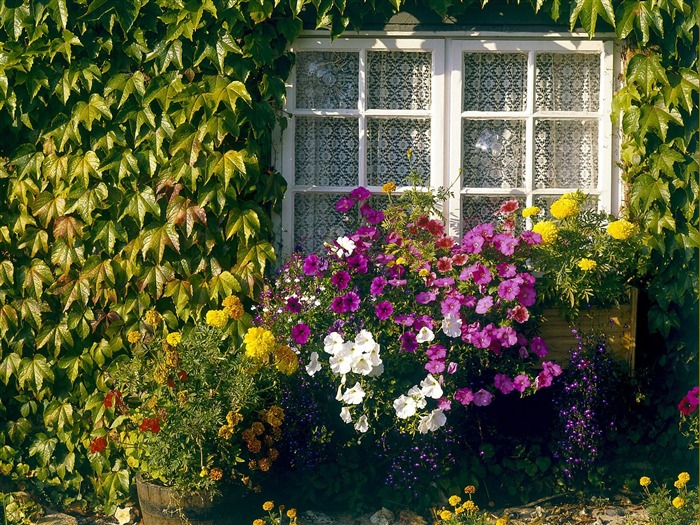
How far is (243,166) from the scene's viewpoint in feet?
13.3

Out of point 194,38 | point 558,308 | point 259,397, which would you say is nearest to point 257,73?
point 194,38

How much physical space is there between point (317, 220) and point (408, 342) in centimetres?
91

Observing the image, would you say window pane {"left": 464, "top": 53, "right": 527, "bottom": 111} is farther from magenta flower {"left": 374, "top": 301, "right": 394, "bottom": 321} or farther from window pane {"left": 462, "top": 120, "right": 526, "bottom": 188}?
magenta flower {"left": 374, "top": 301, "right": 394, "bottom": 321}

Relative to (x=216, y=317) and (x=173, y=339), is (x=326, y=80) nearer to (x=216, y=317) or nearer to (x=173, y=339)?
(x=216, y=317)

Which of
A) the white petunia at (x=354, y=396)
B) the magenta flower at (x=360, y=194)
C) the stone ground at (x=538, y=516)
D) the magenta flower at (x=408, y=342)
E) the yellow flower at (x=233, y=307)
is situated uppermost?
the magenta flower at (x=360, y=194)

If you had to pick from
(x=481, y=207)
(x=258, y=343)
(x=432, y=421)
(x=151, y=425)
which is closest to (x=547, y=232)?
(x=481, y=207)

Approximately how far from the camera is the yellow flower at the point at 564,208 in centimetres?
413

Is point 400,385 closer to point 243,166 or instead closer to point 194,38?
point 243,166

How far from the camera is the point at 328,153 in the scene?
4.46 meters

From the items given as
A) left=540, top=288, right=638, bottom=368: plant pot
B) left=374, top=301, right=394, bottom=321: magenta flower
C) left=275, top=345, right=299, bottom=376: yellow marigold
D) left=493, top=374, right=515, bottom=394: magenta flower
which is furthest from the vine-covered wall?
left=493, top=374, right=515, bottom=394: magenta flower

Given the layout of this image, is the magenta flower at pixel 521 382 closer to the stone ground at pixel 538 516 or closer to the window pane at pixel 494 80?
the stone ground at pixel 538 516

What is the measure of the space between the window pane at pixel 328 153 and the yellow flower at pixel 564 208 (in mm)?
977

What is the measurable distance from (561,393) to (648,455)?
→ 0.59 metres

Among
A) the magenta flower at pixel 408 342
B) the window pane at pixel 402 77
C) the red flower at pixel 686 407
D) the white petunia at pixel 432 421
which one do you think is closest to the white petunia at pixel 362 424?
the white petunia at pixel 432 421
